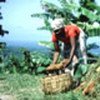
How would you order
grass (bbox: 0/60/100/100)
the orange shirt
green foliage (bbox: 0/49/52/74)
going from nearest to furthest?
1. grass (bbox: 0/60/100/100)
2. the orange shirt
3. green foliage (bbox: 0/49/52/74)

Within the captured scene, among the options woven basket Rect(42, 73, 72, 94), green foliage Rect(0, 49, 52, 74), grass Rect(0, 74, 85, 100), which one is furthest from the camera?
green foliage Rect(0, 49, 52, 74)

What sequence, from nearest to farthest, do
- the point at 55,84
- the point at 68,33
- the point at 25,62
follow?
the point at 55,84, the point at 68,33, the point at 25,62

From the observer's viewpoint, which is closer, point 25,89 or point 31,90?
point 31,90

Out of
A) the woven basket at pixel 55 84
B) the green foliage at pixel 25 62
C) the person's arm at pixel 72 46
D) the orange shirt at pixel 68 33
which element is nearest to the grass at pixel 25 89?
the woven basket at pixel 55 84

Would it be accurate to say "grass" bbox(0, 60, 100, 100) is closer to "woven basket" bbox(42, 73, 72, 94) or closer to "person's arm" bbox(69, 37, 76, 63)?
"woven basket" bbox(42, 73, 72, 94)

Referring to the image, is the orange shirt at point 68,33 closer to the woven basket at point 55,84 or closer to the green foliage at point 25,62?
the woven basket at point 55,84

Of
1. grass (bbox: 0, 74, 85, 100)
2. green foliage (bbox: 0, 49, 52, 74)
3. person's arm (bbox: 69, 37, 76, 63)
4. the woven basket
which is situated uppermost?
person's arm (bbox: 69, 37, 76, 63)

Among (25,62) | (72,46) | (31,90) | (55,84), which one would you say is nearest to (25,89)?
(31,90)

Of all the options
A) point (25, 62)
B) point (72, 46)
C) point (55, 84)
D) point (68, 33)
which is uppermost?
point (68, 33)

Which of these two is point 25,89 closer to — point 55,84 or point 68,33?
point 55,84

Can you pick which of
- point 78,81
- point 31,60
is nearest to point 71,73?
point 78,81

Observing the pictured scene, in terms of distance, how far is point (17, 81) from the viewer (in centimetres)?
1234

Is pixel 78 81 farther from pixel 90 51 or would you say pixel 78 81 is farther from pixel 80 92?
pixel 90 51

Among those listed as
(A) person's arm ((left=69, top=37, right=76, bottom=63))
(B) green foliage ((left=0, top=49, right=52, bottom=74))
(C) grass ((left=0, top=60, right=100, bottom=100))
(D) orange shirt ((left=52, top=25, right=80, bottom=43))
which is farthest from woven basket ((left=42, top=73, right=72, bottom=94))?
(B) green foliage ((left=0, top=49, right=52, bottom=74))
